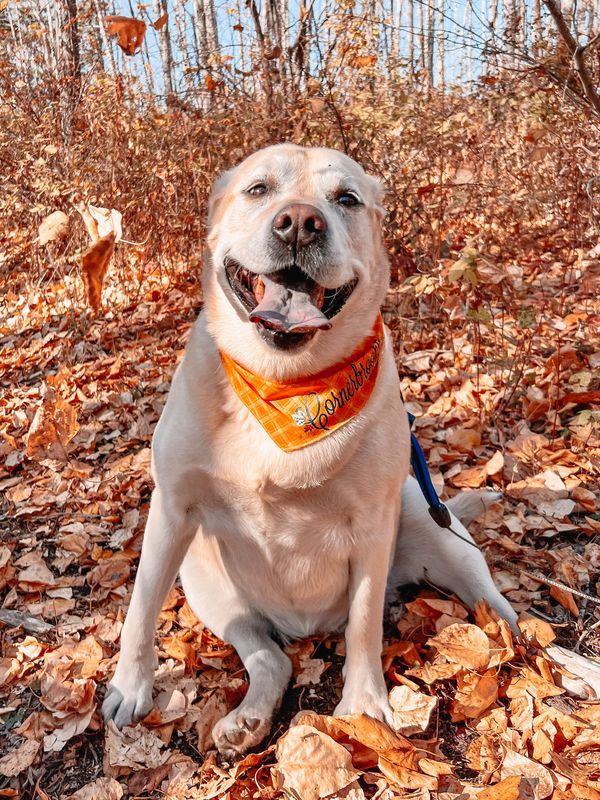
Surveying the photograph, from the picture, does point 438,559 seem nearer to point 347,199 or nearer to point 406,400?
point 347,199

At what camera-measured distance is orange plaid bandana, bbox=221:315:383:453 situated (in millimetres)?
2156

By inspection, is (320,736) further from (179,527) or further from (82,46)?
(82,46)

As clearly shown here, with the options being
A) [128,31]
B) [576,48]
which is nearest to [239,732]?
[576,48]

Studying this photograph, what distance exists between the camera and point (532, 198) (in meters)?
4.97

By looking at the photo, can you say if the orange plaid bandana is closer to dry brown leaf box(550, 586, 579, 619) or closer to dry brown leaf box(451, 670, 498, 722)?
dry brown leaf box(451, 670, 498, 722)

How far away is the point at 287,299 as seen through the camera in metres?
2.10

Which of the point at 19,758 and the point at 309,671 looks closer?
the point at 19,758

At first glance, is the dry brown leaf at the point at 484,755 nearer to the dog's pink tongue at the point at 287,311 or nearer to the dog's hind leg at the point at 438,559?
the dog's hind leg at the point at 438,559

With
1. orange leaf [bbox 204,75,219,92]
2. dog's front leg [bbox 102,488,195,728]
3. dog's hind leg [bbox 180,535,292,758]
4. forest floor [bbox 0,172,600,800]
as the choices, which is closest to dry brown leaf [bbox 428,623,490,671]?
forest floor [bbox 0,172,600,800]

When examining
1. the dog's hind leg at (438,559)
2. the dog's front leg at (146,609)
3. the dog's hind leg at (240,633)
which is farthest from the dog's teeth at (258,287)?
the dog's hind leg at (438,559)

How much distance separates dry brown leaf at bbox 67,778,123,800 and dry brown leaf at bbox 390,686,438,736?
871 millimetres

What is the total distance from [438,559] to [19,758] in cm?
161

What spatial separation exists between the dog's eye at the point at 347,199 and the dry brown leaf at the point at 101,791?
2023 mm

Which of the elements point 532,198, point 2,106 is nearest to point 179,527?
point 532,198
